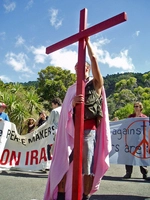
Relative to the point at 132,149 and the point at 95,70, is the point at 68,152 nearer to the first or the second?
the point at 95,70

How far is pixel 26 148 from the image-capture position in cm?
690

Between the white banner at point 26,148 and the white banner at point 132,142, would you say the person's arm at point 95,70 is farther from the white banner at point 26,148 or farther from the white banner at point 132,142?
the white banner at point 26,148

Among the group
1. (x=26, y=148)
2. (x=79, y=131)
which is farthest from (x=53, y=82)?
(x=79, y=131)

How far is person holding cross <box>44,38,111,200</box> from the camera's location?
273 centimetres

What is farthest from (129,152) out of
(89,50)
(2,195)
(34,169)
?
(89,50)

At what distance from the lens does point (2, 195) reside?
3.80 m

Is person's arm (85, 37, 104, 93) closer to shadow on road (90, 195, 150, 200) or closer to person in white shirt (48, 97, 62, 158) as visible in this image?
shadow on road (90, 195, 150, 200)

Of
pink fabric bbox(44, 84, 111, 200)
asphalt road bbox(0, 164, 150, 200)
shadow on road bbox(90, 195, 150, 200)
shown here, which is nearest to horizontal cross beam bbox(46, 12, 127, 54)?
pink fabric bbox(44, 84, 111, 200)

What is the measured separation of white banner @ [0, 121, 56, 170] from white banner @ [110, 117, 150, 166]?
1.78 metres

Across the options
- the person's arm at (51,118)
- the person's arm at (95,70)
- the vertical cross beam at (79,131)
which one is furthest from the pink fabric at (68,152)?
the person's arm at (51,118)

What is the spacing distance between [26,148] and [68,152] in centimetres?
441

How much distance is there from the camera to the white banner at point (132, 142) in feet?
→ 20.7

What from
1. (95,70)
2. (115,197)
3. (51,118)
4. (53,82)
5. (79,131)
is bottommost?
(115,197)

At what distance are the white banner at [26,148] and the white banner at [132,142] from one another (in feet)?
5.83
